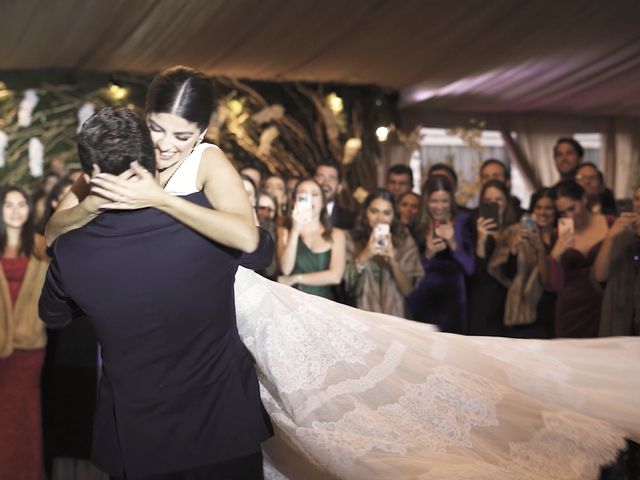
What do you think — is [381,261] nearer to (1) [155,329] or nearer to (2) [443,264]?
(2) [443,264]

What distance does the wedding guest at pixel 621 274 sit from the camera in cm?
529

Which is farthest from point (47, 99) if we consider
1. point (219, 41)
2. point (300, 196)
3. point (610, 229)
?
point (610, 229)

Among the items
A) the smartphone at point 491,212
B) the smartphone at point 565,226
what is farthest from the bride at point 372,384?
the smartphone at point 491,212

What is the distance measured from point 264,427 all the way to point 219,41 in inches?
209

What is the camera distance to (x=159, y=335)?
2316mm

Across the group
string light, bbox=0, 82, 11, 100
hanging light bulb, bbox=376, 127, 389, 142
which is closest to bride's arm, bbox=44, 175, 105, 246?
string light, bbox=0, 82, 11, 100

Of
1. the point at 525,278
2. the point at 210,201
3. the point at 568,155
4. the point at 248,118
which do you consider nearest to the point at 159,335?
the point at 210,201

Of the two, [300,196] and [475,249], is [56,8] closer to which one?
[300,196]

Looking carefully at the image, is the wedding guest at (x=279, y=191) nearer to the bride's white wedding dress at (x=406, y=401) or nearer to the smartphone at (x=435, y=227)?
the smartphone at (x=435, y=227)

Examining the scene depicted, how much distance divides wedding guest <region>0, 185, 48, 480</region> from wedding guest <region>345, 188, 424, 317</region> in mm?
1616

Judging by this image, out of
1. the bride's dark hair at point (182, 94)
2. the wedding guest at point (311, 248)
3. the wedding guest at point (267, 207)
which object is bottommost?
the wedding guest at point (311, 248)

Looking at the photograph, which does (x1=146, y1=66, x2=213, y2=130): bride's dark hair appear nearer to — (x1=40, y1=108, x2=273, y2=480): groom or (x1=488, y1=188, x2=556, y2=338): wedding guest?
(x1=40, y1=108, x2=273, y2=480): groom

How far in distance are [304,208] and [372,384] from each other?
2.42m

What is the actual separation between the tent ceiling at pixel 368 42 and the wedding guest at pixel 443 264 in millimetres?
1307
